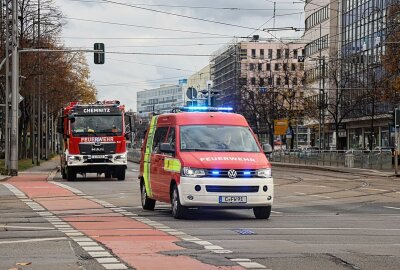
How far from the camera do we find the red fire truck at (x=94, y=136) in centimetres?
3384

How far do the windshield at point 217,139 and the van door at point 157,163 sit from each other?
0.86 m

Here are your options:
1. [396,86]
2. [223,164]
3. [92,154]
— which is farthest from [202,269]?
[396,86]

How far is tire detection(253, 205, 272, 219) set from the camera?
50.7 ft

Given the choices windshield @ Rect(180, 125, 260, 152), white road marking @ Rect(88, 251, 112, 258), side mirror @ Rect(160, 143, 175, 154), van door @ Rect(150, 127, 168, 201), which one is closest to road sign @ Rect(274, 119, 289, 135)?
van door @ Rect(150, 127, 168, 201)

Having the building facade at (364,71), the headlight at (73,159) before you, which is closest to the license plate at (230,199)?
the headlight at (73,159)

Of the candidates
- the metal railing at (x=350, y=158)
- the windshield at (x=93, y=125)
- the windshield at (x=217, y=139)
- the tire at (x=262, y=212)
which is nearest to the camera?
the tire at (x=262, y=212)

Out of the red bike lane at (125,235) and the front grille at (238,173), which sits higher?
the front grille at (238,173)

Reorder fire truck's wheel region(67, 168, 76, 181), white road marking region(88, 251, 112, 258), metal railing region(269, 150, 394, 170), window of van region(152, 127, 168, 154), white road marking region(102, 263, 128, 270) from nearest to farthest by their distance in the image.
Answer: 1. white road marking region(102, 263, 128, 270)
2. white road marking region(88, 251, 112, 258)
3. window of van region(152, 127, 168, 154)
4. fire truck's wheel region(67, 168, 76, 181)
5. metal railing region(269, 150, 394, 170)

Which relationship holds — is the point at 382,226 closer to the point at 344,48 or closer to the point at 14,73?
the point at 14,73

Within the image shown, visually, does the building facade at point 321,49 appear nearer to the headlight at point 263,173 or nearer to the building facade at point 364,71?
the building facade at point 364,71

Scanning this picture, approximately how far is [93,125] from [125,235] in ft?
72.0

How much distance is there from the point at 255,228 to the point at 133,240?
2924 millimetres

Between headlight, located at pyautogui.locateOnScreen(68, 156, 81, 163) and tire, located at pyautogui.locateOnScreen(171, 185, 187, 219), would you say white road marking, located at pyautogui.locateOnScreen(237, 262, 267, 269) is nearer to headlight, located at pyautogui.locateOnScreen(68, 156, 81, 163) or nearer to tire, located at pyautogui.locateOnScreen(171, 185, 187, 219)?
tire, located at pyautogui.locateOnScreen(171, 185, 187, 219)

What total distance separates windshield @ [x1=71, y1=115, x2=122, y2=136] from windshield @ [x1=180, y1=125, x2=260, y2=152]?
18.3 m
